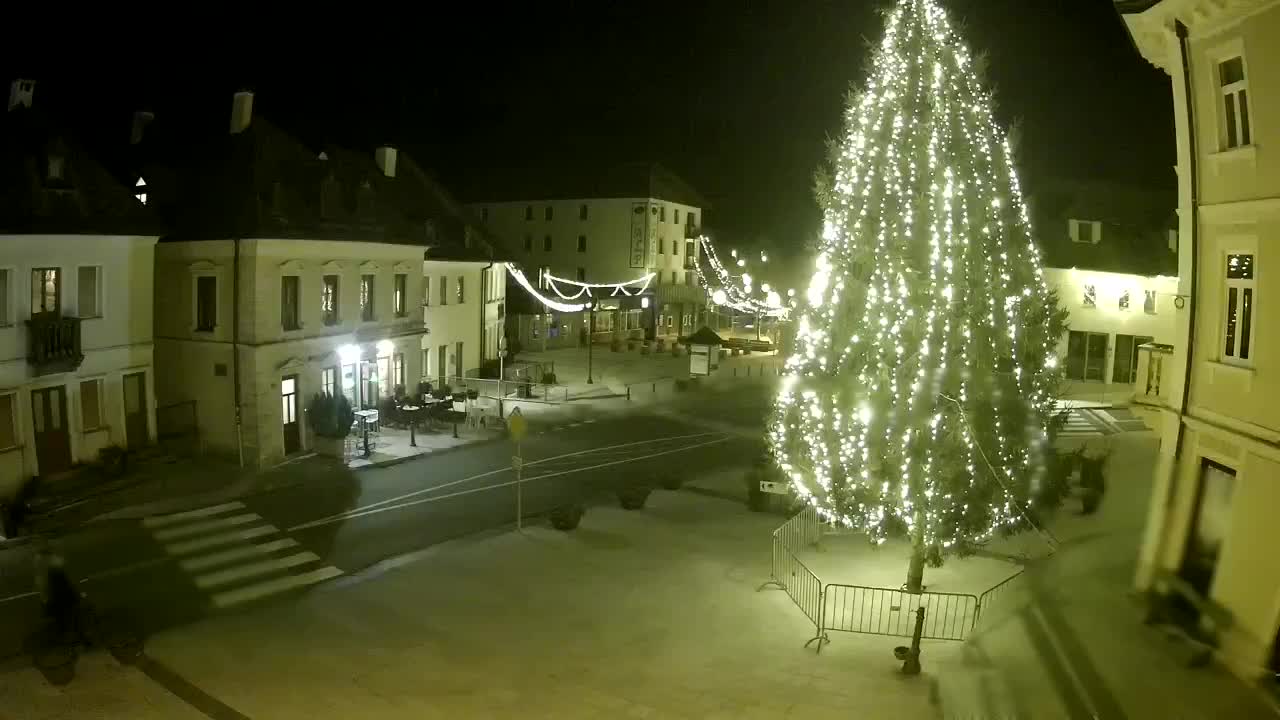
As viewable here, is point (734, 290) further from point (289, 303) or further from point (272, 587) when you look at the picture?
point (272, 587)

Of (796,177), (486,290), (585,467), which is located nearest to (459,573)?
(585,467)

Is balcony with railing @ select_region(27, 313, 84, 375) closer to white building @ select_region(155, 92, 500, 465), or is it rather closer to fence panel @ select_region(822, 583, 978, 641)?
white building @ select_region(155, 92, 500, 465)

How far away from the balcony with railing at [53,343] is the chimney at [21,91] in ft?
21.1

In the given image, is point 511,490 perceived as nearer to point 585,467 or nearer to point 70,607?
point 585,467

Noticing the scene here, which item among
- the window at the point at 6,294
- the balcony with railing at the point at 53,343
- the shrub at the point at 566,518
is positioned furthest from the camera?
the balcony with railing at the point at 53,343

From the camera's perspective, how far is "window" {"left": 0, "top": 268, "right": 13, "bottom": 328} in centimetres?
2067

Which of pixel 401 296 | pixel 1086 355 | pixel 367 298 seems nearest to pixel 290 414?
pixel 367 298

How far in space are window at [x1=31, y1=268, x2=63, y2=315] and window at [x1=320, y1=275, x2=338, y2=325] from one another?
278 inches

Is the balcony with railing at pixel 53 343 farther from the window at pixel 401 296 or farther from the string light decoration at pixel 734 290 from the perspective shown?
the string light decoration at pixel 734 290

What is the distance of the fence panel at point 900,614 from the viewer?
43.7ft

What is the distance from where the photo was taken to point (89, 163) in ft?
76.5

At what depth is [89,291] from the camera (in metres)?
23.0

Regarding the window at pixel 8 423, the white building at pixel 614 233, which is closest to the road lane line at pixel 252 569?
the window at pixel 8 423

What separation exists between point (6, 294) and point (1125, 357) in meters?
40.1
